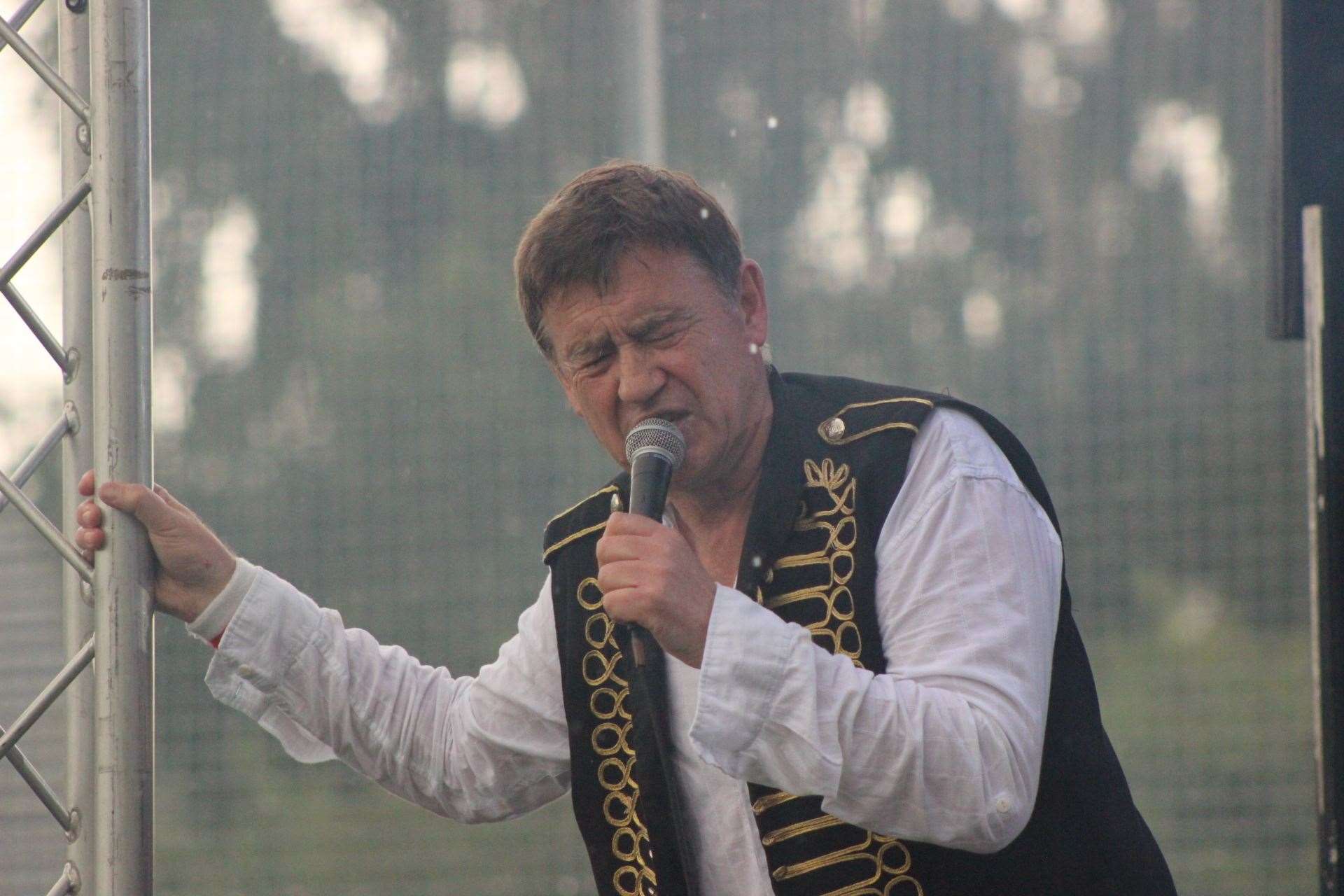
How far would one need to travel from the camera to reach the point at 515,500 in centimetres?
514

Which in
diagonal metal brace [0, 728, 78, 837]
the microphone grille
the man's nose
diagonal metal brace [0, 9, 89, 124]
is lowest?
diagonal metal brace [0, 728, 78, 837]

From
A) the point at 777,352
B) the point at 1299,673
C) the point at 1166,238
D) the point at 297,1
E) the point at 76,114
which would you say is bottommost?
the point at 1299,673

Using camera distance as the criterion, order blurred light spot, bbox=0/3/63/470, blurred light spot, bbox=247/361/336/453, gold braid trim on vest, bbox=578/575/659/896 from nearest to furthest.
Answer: gold braid trim on vest, bbox=578/575/659/896, blurred light spot, bbox=0/3/63/470, blurred light spot, bbox=247/361/336/453

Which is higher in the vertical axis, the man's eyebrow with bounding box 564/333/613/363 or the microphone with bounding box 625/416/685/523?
the man's eyebrow with bounding box 564/333/613/363

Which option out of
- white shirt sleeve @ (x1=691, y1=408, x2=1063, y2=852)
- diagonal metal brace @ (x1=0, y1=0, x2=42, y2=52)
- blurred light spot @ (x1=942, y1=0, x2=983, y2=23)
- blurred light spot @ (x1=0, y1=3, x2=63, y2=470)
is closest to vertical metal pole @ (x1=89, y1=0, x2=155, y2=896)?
diagonal metal brace @ (x1=0, y1=0, x2=42, y2=52)

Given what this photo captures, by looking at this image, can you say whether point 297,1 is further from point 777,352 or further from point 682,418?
point 682,418

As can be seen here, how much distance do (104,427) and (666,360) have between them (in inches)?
24.6

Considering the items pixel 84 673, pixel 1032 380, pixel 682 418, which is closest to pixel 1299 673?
pixel 1032 380

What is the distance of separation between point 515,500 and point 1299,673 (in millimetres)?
2561

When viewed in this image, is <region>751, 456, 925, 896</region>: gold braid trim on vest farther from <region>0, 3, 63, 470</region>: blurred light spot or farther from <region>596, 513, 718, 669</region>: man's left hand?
<region>0, 3, 63, 470</region>: blurred light spot

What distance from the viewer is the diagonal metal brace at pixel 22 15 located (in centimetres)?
171

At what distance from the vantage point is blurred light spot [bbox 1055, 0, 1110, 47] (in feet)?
16.3

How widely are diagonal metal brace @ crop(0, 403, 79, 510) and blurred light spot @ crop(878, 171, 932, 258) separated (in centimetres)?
361

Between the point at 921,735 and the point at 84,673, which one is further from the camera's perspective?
the point at 84,673
